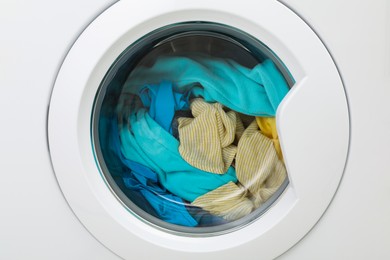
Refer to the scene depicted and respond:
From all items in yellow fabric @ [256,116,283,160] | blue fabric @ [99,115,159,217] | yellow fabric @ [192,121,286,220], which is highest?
blue fabric @ [99,115,159,217]

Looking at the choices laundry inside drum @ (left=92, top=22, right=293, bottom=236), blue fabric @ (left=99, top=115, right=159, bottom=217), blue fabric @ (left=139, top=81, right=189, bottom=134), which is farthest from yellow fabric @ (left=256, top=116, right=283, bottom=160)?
blue fabric @ (left=99, top=115, right=159, bottom=217)

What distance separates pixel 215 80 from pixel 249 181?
170 millimetres

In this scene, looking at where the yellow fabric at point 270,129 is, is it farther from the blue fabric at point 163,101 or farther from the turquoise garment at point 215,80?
the blue fabric at point 163,101

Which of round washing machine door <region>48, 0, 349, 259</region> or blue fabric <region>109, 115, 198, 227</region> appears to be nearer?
round washing machine door <region>48, 0, 349, 259</region>

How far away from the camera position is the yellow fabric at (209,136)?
0.83 meters

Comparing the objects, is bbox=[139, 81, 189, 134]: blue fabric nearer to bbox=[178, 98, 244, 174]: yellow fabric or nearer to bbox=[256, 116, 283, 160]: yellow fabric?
bbox=[178, 98, 244, 174]: yellow fabric

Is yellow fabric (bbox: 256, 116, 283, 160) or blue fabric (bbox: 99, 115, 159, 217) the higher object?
blue fabric (bbox: 99, 115, 159, 217)

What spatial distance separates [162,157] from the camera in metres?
0.85

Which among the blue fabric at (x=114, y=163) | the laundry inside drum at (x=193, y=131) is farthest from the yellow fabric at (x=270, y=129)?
the blue fabric at (x=114, y=163)

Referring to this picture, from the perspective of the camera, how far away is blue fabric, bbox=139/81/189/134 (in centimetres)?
83

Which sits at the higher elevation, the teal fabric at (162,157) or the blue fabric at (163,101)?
the blue fabric at (163,101)

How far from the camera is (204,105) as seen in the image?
2.73 ft
